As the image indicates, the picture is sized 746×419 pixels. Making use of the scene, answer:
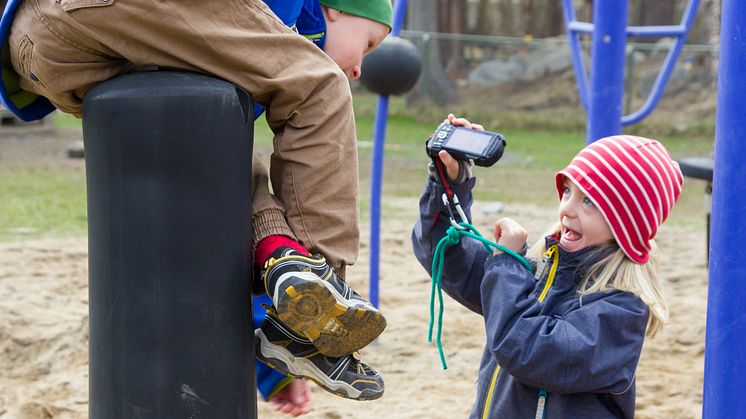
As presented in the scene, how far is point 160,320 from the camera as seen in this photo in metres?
1.61

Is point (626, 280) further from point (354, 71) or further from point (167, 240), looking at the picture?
point (167, 240)

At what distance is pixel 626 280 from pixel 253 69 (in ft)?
2.74

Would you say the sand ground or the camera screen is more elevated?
the camera screen

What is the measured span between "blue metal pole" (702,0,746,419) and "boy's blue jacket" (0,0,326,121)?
71 centimetres

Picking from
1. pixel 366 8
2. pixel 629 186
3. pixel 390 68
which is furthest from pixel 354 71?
pixel 390 68

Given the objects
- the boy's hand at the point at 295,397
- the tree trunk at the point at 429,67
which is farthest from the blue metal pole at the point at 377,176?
the tree trunk at the point at 429,67

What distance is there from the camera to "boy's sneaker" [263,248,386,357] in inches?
62.4

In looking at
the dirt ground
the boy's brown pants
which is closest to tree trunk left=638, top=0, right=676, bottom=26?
the dirt ground

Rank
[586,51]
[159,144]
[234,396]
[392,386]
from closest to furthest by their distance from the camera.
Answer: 1. [159,144]
2. [234,396]
3. [392,386]
4. [586,51]

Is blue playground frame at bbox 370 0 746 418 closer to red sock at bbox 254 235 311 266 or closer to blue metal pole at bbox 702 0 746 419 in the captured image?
blue metal pole at bbox 702 0 746 419

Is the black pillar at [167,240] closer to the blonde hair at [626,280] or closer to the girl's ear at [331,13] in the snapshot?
the girl's ear at [331,13]

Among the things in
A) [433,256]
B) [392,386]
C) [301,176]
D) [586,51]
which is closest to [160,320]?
[301,176]

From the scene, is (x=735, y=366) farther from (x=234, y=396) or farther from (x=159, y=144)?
(x=159, y=144)

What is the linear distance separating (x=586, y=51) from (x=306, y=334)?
1447cm
